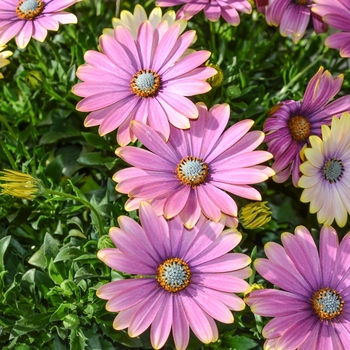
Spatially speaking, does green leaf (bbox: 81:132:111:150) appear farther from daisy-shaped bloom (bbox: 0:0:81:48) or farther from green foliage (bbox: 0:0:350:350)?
daisy-shaped bloom (bbox: 0:0:81:48)

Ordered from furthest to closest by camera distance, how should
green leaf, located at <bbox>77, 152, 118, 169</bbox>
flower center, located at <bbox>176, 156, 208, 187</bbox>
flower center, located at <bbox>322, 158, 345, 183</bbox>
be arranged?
green leaf, located at <bbox>77, 152, 118, 169</bbox> → flower center, located at <bbox>322, 158, 345, 183</bbox> → flower center, located at <bbox>176, 156, 208, 187</bbox>

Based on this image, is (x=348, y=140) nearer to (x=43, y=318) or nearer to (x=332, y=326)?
(x=332, y=326)

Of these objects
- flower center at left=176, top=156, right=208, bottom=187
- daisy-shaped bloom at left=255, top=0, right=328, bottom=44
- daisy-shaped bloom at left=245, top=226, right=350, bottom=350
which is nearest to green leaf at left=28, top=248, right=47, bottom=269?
flower center at left=176, top=156, right=208, bottom=187

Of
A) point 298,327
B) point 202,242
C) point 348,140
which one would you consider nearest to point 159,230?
point 202,242

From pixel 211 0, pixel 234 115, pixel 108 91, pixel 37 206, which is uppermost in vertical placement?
pixel 211 0


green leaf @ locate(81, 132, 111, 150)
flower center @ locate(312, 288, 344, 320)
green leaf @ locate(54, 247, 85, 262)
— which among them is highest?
green leaf @ locate(81, 132, 111, 150)

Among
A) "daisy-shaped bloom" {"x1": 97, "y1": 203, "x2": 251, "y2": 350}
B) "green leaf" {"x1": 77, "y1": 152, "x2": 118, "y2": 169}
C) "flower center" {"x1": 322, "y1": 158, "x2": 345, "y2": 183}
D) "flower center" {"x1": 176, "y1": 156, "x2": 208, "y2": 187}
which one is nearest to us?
"daisy-shaped bloom" {"x1": 97, "y1": 203, "x2": 251, "y2": 350}
